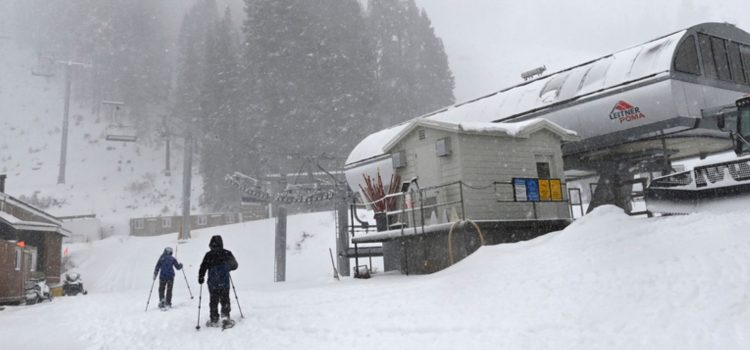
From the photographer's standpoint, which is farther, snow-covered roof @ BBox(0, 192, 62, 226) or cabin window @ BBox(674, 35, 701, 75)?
snow-covered roof @ BBox(0, 192, 62, 226)

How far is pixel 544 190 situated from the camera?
15.7 metres

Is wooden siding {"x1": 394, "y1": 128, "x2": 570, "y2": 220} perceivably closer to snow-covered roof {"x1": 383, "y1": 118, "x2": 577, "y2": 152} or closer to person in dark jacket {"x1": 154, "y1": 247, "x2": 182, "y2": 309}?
snow-covered roof {"x1": 383, "y1": 118, "x2": 577, "y2": 152}

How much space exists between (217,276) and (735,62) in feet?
54.7

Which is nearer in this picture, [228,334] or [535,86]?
[228,334]

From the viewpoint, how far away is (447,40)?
4215 inches

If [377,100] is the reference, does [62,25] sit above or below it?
above

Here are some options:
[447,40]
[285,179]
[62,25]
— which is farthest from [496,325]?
[447,40]

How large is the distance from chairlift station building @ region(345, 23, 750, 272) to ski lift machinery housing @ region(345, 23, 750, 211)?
32 mm

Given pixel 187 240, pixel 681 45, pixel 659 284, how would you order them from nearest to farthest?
pixel 659 284, pixel 681 45, pixel 187 240

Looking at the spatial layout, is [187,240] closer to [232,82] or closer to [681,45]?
[232,82]

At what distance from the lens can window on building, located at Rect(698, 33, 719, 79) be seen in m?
15.6

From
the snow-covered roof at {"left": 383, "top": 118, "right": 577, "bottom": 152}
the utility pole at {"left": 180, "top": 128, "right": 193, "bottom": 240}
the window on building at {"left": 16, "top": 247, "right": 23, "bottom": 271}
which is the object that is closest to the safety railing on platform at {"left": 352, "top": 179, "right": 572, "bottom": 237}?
the snow-covered roof at {"left": 383, "top": 118, "right": 577, "bottom": 152}

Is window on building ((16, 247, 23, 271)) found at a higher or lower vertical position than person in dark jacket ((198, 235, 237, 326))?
higher

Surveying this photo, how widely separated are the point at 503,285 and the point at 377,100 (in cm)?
3874
